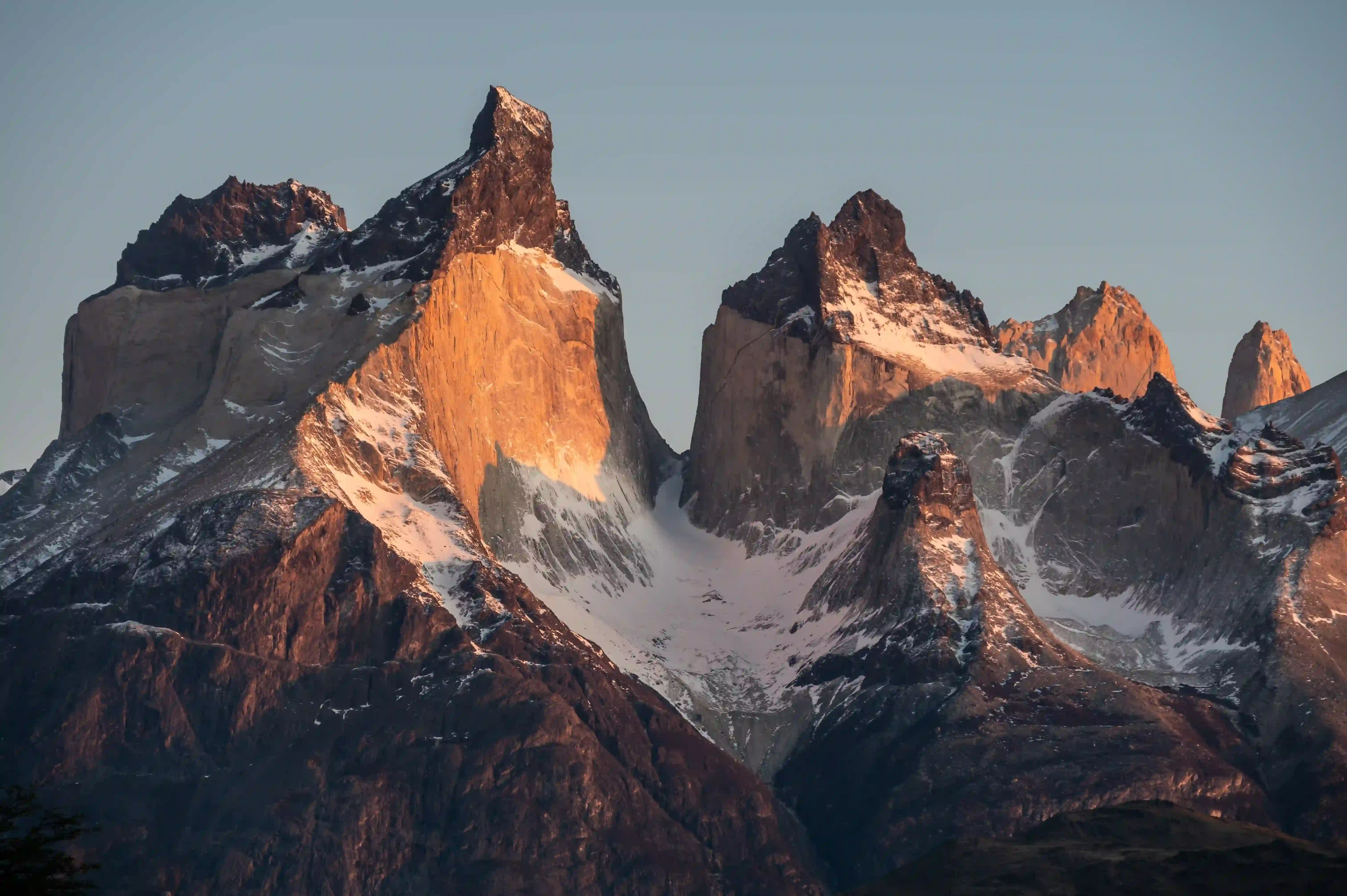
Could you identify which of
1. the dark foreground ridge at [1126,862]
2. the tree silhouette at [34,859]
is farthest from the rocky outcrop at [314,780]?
the tree silhouette at [34,859]

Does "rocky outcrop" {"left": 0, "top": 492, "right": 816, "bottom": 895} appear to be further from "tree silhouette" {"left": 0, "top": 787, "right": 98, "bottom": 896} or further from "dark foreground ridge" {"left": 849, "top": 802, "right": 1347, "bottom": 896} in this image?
"tree silhouette" {"left": 0, "top": 787, "right": 98, "bottom": 896}

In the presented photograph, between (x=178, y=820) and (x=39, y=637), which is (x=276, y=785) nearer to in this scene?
(x=178, y=820)

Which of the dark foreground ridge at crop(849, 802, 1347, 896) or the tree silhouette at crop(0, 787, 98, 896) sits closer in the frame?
the tree silhouette at crop(0, 787, 98, 896)

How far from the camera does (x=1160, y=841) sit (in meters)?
174

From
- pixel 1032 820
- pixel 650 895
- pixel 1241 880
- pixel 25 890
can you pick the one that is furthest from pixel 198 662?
pixel 25 890

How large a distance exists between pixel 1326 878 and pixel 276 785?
70.4m

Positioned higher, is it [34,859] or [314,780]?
[314,780]

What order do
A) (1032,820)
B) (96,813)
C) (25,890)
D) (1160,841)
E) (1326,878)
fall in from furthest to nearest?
1. (1032,820)
2. (96,813)
3. (1160,841)
4. (1326,878)
5. (25,890)

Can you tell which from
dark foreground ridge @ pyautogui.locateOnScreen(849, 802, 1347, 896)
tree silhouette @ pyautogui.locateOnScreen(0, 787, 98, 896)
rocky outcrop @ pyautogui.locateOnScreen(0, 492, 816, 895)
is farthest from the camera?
rocky outcrop @ pyautogui.locateOnScreen(0, 492, 816, 895)

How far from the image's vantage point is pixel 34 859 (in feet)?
324

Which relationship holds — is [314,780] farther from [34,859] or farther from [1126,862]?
[34,859]

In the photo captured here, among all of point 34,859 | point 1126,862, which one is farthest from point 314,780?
point 34,859

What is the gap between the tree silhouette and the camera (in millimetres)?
97812

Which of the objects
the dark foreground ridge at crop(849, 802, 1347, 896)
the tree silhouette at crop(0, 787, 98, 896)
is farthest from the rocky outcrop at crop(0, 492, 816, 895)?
the tree silhouette at crop(0, 787, 98, 896)
